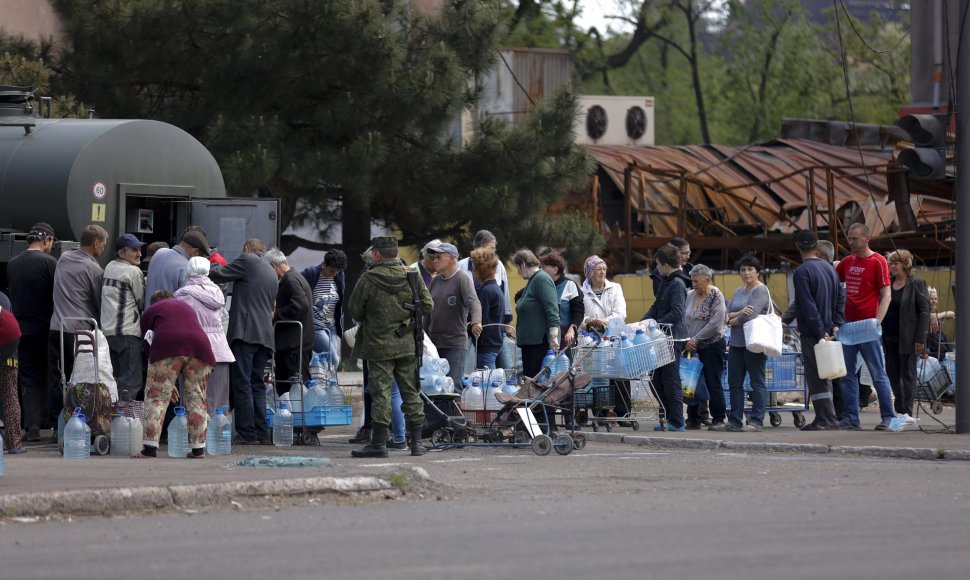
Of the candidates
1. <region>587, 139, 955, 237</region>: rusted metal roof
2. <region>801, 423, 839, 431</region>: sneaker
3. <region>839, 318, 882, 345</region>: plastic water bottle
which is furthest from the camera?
<region>587, 139, 955, 237</region>: rusted metal roof

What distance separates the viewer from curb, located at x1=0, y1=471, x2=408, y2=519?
29.7 ft

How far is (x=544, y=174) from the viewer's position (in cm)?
2261

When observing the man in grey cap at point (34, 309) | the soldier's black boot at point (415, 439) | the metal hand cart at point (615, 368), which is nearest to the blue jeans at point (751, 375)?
the metal hand cart at point (615, 368)

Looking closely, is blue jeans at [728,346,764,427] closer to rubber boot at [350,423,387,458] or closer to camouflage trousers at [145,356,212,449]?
rubber boot at [350,423,387,458]

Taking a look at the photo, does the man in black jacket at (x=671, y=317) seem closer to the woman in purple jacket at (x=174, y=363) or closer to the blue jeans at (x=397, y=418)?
the blue jeans at (x=397, y=418)

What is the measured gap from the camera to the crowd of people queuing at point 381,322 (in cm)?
1248

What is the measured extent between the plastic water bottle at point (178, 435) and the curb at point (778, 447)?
3848 mm

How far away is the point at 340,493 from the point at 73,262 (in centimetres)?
470

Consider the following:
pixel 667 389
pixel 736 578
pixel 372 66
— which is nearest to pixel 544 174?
pixel 372 66

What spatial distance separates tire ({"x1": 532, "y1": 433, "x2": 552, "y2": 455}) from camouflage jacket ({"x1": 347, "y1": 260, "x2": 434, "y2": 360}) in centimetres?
124

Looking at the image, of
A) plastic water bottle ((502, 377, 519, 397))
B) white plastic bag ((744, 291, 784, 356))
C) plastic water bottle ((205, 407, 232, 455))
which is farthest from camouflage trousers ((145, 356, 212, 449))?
white plastic bag ((744, 291, 784, 356))

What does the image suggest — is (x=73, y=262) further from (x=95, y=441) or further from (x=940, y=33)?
(x=940, y=33)

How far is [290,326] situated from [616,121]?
2082 centimetres

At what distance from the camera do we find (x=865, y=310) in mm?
15070
